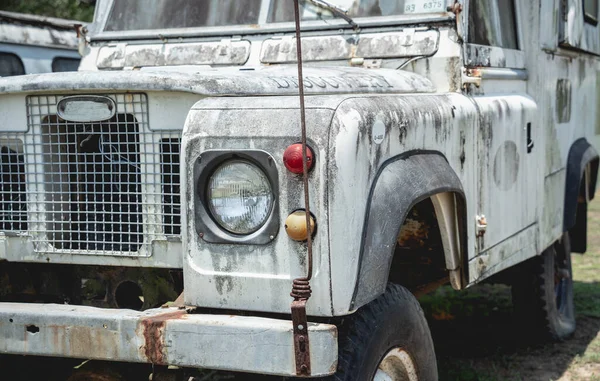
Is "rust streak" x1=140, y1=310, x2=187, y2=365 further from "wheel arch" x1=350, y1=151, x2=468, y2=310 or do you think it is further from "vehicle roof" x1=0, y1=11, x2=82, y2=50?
"vehicle roof" x1=0, y1=11, x2=82, y2=50

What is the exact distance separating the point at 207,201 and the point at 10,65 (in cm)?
343

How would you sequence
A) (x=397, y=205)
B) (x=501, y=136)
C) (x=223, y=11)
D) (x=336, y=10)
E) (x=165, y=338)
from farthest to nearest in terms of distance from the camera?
(x=223, y=11) → (x=501, y=136) → (x=336, y=10) → (x=397, y=205) → (x=165, y=338)

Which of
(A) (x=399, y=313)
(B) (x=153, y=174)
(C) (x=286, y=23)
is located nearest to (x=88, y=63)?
(C) (x=286, y=23)

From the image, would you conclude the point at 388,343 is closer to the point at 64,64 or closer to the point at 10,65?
the point at 10,65

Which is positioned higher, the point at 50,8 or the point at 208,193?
the point at 50,8

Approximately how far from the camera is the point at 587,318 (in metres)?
6.18

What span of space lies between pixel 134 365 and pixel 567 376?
268 centimetres

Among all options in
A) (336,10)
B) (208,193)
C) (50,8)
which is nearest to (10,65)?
(336,10)

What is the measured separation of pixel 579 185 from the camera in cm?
529

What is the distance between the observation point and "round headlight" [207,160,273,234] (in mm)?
2797

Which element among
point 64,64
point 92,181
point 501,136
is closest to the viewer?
point 92,181

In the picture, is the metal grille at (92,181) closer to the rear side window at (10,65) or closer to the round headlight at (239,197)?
the round headlight at (239,197)

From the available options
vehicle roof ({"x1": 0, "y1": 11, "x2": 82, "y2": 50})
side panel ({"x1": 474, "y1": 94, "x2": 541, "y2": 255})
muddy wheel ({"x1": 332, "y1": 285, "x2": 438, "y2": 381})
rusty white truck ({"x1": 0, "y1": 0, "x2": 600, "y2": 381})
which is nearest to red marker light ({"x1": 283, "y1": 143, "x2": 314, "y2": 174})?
rusty white truck ({"x1": 0, "y1": 0, "x2": 600, "y2": 381})

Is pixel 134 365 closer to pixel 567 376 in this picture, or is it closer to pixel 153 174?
pixel 153 174
